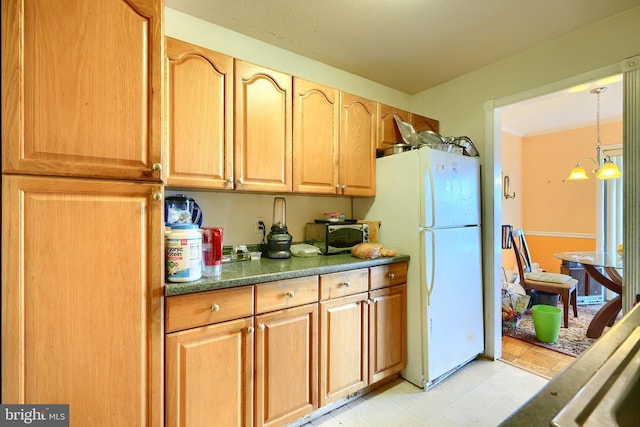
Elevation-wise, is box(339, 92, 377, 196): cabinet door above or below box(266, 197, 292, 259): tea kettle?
above

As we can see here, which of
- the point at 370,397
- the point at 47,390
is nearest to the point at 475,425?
the point at 370,397

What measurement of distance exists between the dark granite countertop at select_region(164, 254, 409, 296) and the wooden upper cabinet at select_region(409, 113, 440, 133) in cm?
127

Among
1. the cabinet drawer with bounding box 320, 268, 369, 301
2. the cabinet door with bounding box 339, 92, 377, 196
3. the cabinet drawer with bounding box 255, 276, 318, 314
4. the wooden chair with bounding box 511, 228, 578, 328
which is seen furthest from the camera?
the wooden chair with bounding box 511, 228, 578, 328

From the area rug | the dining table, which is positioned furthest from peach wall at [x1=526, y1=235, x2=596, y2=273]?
the dining table

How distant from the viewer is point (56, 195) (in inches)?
40.3

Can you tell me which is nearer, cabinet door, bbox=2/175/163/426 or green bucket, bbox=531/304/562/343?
cabinet door, bbox=2/175/163/426

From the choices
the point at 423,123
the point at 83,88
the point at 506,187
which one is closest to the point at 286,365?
the point at 83,88

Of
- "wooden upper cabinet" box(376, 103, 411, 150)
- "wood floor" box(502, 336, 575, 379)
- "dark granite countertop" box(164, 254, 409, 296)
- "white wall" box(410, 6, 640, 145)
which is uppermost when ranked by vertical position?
"white wall" box(410, 6, 640, 145)

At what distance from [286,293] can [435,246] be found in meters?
1.11

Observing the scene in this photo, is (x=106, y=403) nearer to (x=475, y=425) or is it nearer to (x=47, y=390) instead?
(x=47, y=390)

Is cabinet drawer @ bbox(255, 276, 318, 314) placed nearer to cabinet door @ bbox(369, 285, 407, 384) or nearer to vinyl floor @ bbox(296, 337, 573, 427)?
cabinet door @ bbox(369, 285, 407, 384)

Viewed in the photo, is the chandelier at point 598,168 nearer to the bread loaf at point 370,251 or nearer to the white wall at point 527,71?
the white wall at point 527,71

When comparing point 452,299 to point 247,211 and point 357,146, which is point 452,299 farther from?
point 247,211

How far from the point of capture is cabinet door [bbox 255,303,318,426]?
1440 mm
